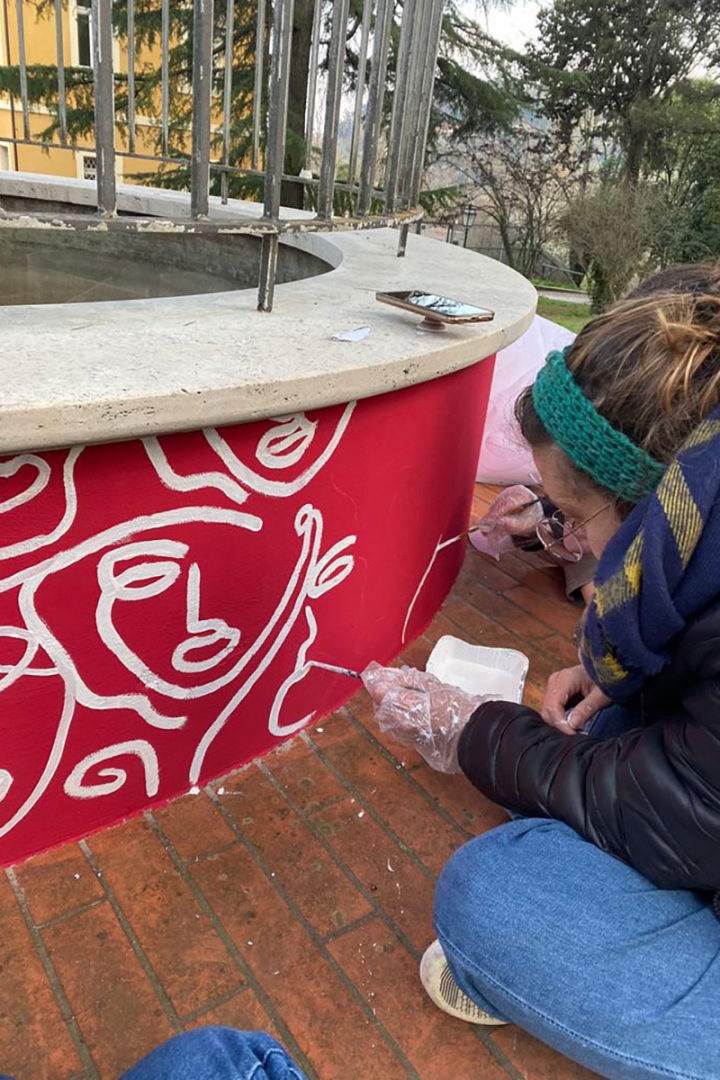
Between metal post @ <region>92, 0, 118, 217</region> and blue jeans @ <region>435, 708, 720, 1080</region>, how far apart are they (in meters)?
1.31

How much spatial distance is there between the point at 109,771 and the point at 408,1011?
72 centimetres

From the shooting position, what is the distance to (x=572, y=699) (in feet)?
6.29

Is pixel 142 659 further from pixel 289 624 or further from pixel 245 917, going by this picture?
pixel 245 917

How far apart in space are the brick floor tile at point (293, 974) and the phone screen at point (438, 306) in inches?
49.1

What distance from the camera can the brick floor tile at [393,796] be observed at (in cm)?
176

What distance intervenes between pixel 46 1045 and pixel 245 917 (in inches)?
15.3

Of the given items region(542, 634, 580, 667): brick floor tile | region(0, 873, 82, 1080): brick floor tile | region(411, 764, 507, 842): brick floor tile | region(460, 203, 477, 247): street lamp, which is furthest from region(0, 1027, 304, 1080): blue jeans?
region(460, 203, 477, 247): street lamp

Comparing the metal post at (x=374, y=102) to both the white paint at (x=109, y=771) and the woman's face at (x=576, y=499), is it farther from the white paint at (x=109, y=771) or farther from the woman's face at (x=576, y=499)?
the white paint at (x=109, y=771)

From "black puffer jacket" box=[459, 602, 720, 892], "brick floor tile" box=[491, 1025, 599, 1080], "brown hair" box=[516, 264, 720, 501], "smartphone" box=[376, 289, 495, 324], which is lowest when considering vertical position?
"brick floor tile" box=[491, 1025, 599, 1080]

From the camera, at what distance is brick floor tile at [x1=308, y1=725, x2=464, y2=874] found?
5.76 feet

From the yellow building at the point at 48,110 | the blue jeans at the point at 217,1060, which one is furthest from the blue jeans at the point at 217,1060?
the yellow building at the point at 48,110

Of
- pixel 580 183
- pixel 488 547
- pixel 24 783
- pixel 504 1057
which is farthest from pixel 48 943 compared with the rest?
pixel 580 183

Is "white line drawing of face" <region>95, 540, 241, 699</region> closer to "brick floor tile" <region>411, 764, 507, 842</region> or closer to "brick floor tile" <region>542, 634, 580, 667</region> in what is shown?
"brick floor tile" <region>411, 764, 507, 842</region>

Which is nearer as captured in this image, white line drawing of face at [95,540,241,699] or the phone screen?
white line drawing of face at [95,540,241,699]
